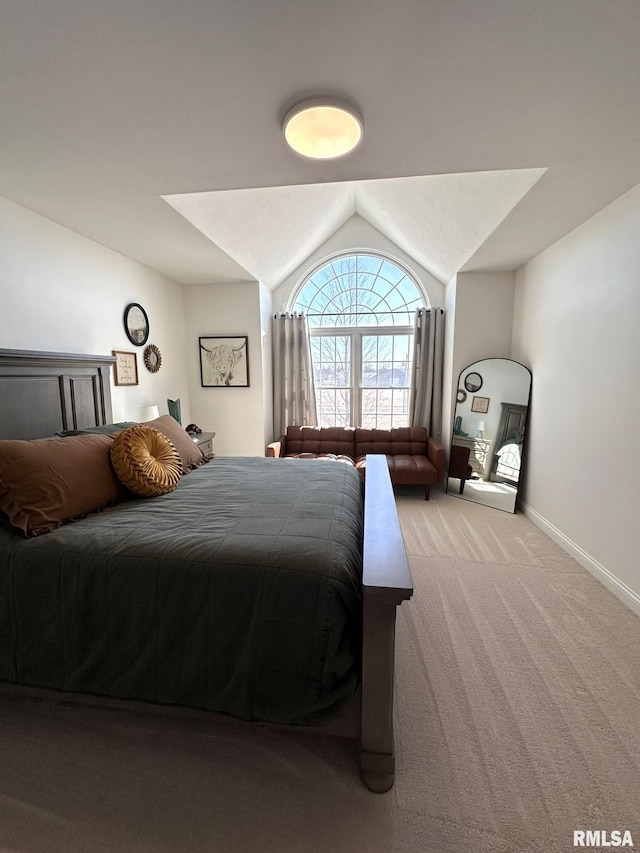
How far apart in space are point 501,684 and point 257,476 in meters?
1.56

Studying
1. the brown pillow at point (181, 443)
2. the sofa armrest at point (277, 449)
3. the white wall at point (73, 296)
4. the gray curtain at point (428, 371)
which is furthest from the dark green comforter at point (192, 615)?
the gray curtain at point (428, 371)

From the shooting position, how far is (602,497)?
7.90ft

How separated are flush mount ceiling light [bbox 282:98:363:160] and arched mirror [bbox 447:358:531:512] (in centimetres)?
280

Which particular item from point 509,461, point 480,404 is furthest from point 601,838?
point 480,404

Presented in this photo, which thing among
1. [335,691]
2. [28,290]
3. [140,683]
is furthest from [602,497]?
[28,290]

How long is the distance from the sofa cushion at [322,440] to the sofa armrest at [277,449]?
0.22 feet

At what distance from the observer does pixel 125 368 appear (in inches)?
128

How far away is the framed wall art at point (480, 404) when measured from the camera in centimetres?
384

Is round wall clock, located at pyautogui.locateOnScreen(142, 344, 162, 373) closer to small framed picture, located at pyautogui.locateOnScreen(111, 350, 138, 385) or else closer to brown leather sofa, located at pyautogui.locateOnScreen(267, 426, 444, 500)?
small framed picture, located at pyautogui.locateOnScreen(111, 350, 138, 385)

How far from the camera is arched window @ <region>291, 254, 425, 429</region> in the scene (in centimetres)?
474

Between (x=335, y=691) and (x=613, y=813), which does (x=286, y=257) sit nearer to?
(x=335, y=691)

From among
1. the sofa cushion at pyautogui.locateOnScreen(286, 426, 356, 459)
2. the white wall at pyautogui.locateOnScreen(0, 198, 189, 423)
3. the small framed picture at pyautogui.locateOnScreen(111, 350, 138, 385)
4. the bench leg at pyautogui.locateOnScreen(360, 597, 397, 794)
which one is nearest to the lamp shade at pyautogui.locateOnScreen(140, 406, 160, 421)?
the white wall at pyautogui.locateOnScreen(0, 198, 189, 423)

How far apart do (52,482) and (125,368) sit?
1.98 m

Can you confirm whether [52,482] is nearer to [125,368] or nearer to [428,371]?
[125,368]
